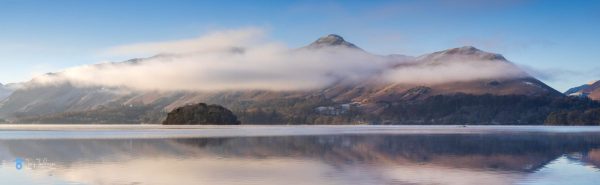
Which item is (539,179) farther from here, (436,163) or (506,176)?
(436,163)

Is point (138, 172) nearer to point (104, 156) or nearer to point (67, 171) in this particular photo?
point (67, 171)

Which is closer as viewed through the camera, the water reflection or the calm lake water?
the calm lake water

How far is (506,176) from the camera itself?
101ft

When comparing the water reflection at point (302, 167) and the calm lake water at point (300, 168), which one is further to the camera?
the water reflection at point (302, 167)

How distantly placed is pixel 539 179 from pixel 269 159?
16.5 meters

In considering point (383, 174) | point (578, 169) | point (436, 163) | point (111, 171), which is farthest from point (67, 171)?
point (578, 169)

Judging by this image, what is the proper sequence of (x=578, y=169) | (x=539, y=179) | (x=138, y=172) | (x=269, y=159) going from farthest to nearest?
(x=269, y=159), (x=578, y=169), (x=138, y=172), (x=539, y=179)

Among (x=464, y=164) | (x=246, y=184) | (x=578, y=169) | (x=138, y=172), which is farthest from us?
(x=464, y=164)

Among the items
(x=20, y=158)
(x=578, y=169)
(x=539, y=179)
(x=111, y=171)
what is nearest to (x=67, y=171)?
(x=111, y=171)

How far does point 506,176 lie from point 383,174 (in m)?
5.70

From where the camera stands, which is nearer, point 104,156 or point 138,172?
point 138,172

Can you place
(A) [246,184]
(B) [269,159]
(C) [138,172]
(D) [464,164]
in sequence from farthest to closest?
(B) [269,159]
(D) [464,164]
(C) [138,172]
(A) [246,184]

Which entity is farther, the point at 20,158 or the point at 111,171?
the point at 20,158

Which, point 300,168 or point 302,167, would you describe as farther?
point 302,167
